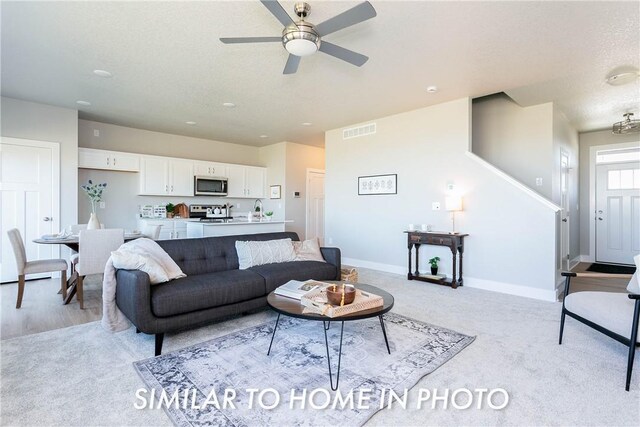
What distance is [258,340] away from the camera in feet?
8.54

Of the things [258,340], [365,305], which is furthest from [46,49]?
[365,305]

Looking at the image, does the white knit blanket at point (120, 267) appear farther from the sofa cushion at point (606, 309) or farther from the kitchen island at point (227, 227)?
the sofa cushion at point (606, 309)

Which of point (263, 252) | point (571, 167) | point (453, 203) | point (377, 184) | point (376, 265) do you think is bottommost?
point (376, 265)

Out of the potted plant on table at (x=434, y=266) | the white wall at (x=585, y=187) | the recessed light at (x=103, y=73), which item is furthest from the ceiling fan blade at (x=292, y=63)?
the white wall at (x=585, y=187)

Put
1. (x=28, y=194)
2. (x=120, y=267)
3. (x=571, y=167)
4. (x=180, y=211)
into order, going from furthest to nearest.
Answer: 1. (x=180, y=211)
2. (x=571, y=167)
3. (x=28, y=194)
4. (x=120, y=267)

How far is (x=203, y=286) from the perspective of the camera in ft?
8.75

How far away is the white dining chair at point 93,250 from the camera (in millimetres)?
3455

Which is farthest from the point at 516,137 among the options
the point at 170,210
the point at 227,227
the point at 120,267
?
the point at 170,210

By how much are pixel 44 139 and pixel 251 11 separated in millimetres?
4302

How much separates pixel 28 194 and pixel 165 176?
6.79 feet

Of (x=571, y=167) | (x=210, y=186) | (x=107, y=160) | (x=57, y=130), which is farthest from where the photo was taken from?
(x=210, y=186)

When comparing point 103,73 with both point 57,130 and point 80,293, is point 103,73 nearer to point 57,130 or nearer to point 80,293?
point 57,130

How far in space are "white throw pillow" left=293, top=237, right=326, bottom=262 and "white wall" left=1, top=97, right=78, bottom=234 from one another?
150 inches

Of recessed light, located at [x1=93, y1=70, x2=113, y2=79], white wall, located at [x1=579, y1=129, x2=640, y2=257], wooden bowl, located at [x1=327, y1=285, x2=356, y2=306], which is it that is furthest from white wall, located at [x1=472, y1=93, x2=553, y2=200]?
recessed light, located at [x1=93, y1=70, x2=113, y2=79]
